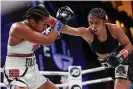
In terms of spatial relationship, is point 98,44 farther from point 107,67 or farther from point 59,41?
point 59,41

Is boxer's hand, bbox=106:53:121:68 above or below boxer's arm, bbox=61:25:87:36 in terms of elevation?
below

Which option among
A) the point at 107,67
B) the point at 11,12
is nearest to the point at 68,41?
the point at 11,12

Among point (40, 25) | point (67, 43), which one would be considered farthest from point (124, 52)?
point (67, 43)

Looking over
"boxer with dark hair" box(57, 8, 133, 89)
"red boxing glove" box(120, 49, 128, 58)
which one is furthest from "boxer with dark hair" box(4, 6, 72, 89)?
"red boxing glove" box(120, 49, 128, 58)

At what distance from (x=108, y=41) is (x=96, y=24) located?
220mm

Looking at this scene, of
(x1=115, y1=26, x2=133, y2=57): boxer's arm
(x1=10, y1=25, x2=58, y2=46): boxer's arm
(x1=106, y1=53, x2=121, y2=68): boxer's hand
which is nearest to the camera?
(x1=10, y1=25, x2=58, y2=46): boxer's arm

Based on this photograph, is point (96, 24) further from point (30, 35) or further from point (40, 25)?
point (30, 35)

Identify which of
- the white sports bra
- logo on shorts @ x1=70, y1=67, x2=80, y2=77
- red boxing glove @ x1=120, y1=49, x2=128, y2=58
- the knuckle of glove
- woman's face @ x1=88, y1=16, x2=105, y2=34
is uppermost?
woman's face @ x1=88, y1=16, x2=105, y2=34

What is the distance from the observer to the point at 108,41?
317 cm

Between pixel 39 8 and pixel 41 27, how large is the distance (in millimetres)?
151

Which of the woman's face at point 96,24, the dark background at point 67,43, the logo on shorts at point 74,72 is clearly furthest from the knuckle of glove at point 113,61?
the dark background at point 67,43

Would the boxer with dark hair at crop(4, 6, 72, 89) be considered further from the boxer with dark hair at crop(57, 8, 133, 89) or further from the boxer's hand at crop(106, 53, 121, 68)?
the boxer's hand at crop(106, 53, 121, 68)

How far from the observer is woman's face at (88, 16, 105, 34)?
3043 millimetres

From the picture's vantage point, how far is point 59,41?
17.3ft
